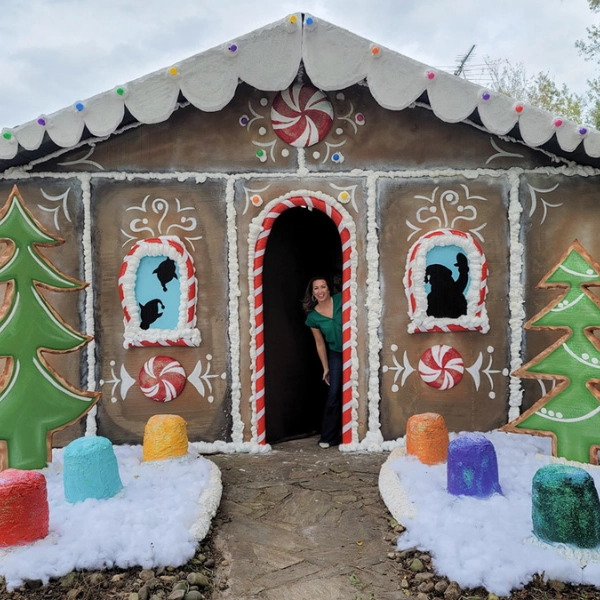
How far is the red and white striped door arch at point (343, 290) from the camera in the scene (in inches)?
191

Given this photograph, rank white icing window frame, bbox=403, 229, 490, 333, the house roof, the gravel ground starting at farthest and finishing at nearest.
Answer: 1. white icing window frame, bbox=403, 229, 490, 333
2. the house roof
3. the gravel ground

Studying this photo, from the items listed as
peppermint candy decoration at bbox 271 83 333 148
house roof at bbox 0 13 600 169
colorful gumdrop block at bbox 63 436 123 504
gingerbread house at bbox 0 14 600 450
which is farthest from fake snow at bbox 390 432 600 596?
peppermint candy decoration at bbox 271 83 333 148

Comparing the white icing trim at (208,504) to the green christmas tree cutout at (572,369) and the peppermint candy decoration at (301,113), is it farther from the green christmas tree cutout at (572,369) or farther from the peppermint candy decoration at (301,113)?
the peppermint candy decoration at (301,113)

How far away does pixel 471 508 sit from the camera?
3309 millimetres

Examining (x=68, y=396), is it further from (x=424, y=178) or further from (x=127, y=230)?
(x=424, y=178)

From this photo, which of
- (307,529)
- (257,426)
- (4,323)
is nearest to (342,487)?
(307,529)

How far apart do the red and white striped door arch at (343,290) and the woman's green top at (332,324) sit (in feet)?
1.11

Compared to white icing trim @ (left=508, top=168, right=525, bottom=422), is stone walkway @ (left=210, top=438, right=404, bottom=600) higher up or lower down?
lower down

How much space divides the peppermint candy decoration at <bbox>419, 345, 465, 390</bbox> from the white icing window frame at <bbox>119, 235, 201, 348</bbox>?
201 centimetres

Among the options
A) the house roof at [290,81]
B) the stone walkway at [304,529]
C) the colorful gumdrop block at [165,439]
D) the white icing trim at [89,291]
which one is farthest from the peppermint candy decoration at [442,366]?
the white icing trim at [89,291]

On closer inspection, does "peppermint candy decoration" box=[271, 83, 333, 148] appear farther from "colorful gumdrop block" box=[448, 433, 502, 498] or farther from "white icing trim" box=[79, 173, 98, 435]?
"colorful gumdrop block" box=[448, 433, 502, 498]

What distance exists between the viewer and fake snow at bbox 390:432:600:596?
2727 mm

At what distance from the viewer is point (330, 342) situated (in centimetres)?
528

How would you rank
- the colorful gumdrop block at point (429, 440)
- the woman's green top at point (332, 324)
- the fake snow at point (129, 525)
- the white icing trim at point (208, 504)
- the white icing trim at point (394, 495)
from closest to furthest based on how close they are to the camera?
1. the fake snow at point (129, 525)
2. the white icing trim at point (208, 504)
3. the white icing trim at point (394, 495)
4. the colorful gumdrop block at point (429, 440)
5. the woman's green top at point (332, 324)
